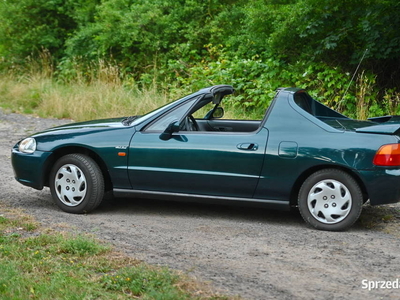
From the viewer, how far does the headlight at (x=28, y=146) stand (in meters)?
6.91

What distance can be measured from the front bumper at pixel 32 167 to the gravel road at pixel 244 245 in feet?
0.99

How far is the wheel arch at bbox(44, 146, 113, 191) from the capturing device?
22.4 feet

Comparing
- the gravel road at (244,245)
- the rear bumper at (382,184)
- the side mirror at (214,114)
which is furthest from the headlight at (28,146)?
the rear bumper at (382,184)

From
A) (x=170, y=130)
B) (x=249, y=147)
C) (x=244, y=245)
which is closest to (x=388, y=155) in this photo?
(x=249, y=147)

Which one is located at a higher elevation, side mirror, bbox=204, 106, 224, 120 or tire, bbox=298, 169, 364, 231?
side mirror, bbox=204, 106, 224, 120

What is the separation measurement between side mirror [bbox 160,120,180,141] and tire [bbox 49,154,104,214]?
0.80 metres

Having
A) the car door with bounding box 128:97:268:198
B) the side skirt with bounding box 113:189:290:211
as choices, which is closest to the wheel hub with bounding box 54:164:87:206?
the side skirt with bounding box 113:189:290:211

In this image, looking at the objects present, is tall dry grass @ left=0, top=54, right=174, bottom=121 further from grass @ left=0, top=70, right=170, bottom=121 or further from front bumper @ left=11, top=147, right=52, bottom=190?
front bumper @ left=11, top=147, right=52, bottom=190

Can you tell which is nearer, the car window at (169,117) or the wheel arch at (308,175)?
the wheel arch at (308,175)

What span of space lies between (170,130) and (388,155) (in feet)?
7.10

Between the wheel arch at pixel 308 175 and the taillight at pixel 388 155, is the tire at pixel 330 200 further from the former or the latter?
the taillight at pixel 388 155

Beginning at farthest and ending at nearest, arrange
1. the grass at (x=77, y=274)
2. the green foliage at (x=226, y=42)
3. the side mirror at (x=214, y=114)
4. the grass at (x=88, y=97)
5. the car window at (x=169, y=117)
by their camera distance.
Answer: the grass at (x=88, y=97)
the green foliage at (x=226, y=42)
the side mirror at (x=214, y=114)
the car window at (x=169, y=117)
the grass at (x=77, y=274)

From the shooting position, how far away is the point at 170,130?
255 inches

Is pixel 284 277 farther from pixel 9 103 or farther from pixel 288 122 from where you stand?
pixel 9 103
